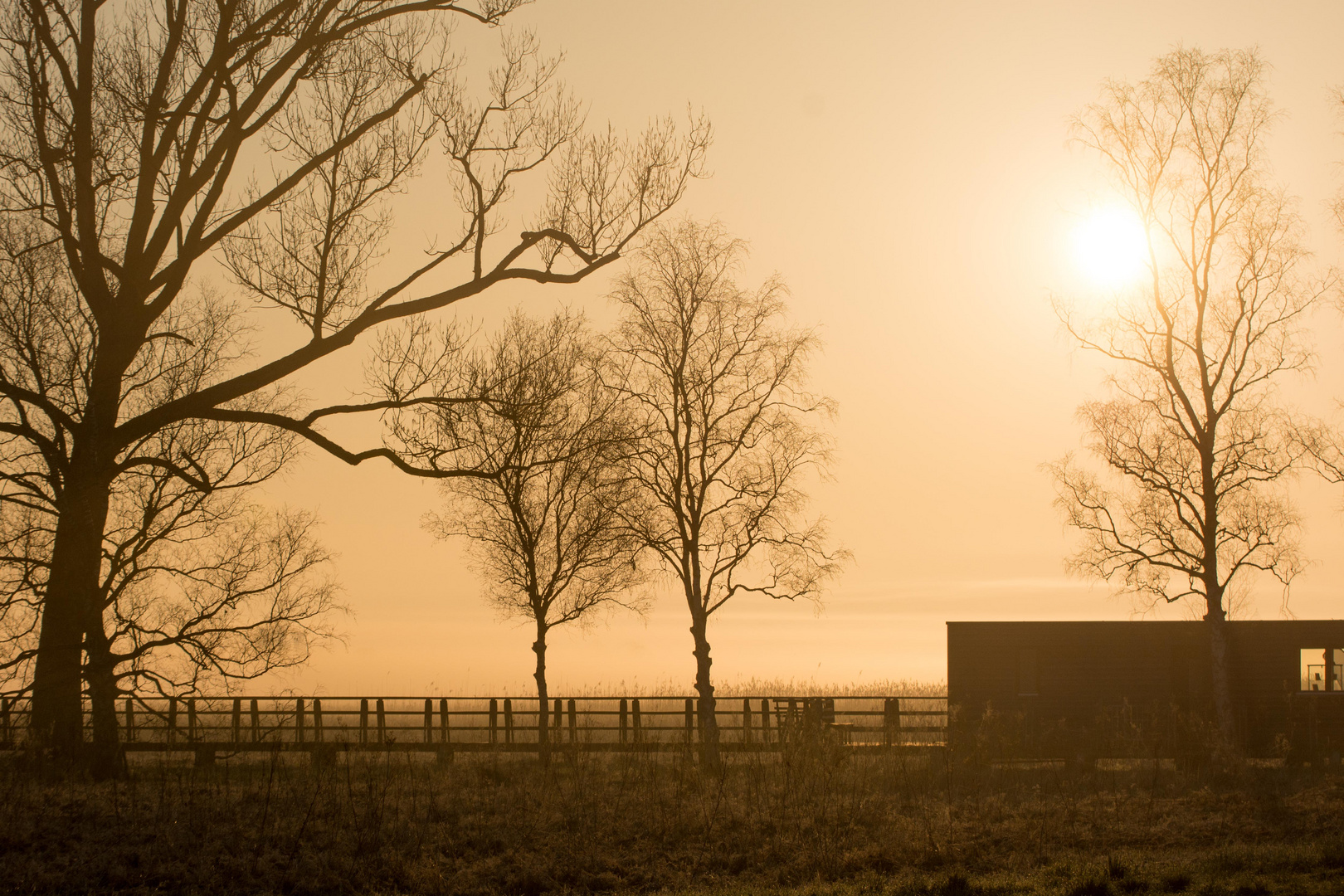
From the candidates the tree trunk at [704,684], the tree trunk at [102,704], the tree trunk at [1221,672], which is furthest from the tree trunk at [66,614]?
the tree trunk at [1221,672]

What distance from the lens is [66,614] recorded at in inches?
587

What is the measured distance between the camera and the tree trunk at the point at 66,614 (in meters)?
14.8

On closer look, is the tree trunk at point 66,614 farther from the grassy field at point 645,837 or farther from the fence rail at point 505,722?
the fence rail at point 505,722

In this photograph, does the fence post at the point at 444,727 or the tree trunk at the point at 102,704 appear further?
the fence post at the point at 444,727

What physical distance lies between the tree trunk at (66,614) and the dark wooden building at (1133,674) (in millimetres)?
20065

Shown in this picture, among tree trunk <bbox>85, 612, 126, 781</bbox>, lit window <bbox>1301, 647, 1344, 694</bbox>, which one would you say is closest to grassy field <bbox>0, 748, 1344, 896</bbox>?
tree trunk <bbox>85, 612, 126, 781</bbox>

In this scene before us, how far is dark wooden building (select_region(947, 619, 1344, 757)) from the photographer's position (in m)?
27.9

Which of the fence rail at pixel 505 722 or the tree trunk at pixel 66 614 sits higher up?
the tree trunk at pixel 66 614

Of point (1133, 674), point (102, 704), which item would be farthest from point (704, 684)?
point (102, 704)

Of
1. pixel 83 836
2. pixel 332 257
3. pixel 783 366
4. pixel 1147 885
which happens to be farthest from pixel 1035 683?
pixel 83 836

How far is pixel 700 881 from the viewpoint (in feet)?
38.3

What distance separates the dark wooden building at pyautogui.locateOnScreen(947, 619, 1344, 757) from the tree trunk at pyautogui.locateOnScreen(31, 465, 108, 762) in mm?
20065

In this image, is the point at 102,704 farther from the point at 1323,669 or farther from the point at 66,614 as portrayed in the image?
the point at 1323,669

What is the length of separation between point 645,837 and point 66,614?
27.7ft
